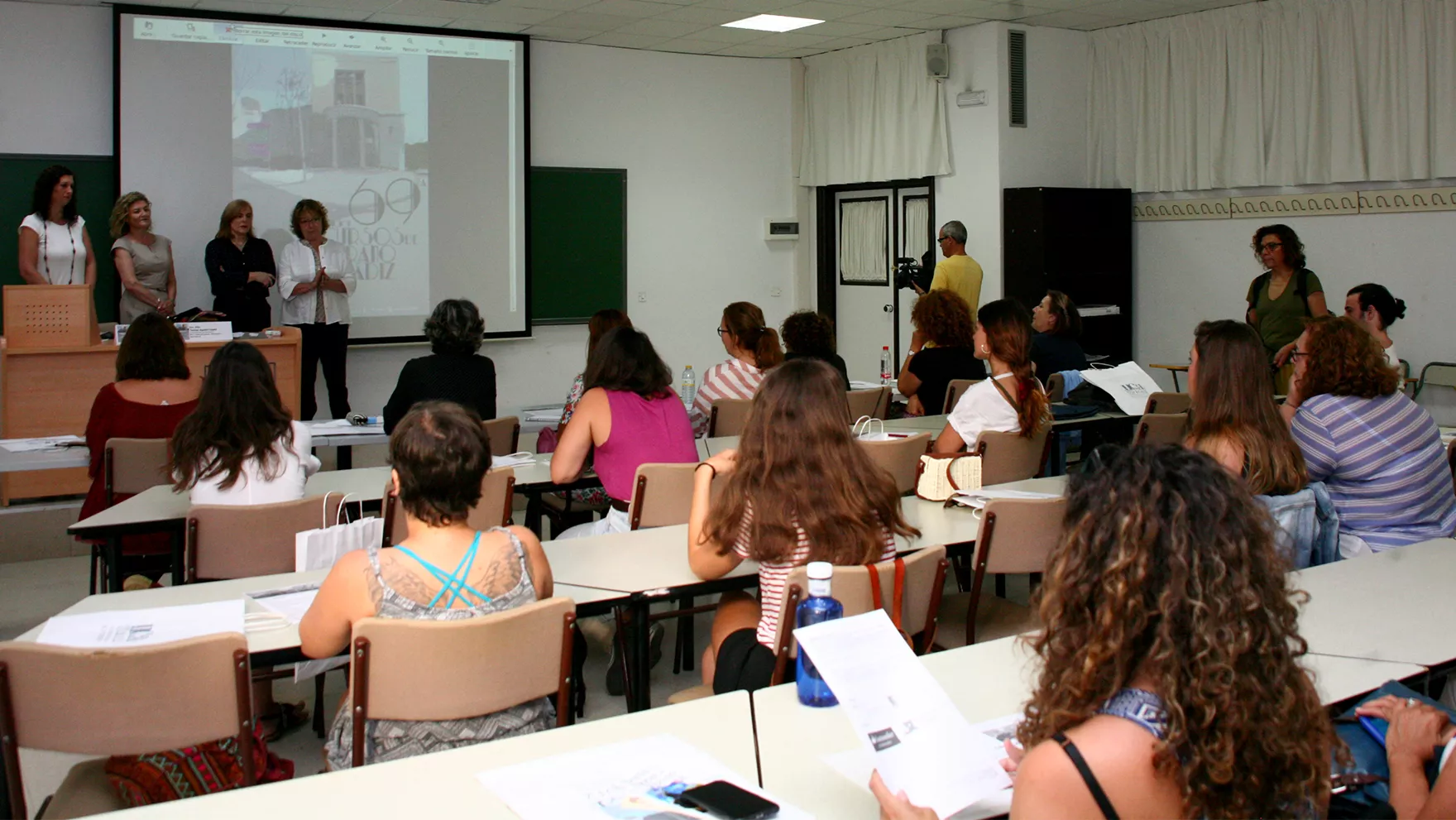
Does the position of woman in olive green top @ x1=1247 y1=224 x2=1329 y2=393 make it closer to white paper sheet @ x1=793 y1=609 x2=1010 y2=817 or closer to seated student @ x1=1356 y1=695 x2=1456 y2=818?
seated student @ x1=1356 y1=695 x2=1456 y2=818

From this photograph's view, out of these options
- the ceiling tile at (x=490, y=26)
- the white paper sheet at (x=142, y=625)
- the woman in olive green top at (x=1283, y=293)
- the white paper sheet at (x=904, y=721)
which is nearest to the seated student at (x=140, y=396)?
the white paper sheet at (x=142, y=625)

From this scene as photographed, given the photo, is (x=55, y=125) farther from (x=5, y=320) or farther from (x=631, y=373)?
(x=631, y=373)

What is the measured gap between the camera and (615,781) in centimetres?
178

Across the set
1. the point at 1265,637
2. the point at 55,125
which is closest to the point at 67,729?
the point at 1265,637

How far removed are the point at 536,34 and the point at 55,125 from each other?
3325mm

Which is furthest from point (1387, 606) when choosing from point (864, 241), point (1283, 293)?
point (864, 241)

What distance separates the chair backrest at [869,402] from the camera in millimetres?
6051

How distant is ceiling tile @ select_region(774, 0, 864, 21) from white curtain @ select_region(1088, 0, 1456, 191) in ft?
6.84

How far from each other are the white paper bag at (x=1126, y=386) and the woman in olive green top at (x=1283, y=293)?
1.29 m

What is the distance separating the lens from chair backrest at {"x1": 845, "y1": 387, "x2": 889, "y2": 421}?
6.05 metres

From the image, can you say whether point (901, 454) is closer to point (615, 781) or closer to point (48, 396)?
point (615, 781)

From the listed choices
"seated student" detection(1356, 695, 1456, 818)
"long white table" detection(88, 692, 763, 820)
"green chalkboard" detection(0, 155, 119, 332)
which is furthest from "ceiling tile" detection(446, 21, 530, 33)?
"seated student" detection(1356, 695, 1456, 818)

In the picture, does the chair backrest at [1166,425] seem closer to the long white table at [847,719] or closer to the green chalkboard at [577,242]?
the long white table at [847,719]

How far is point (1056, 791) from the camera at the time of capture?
1.36 metres
